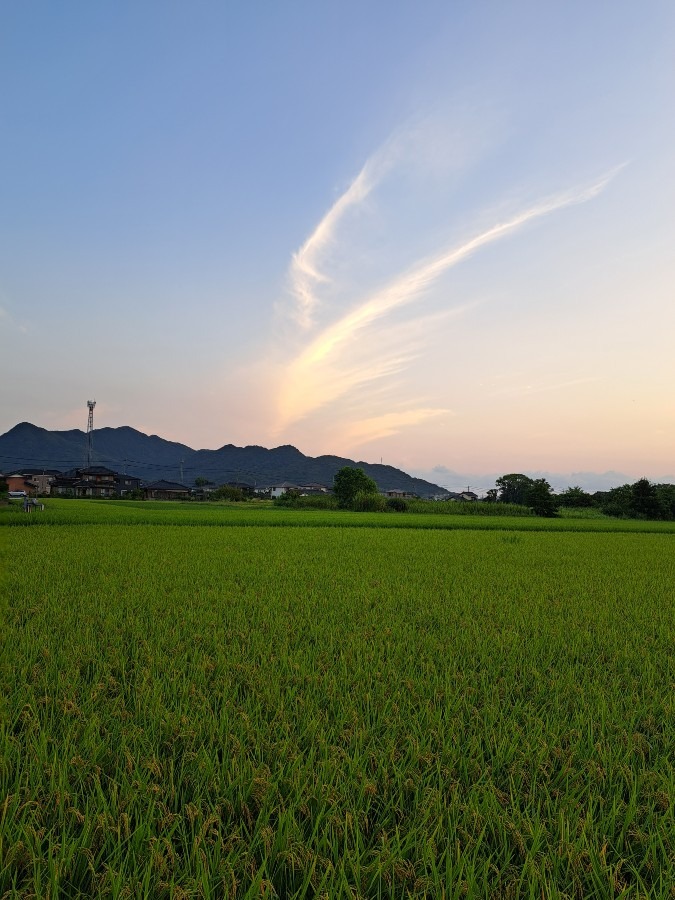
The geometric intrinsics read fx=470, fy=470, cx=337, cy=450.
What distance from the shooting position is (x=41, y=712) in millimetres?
2494

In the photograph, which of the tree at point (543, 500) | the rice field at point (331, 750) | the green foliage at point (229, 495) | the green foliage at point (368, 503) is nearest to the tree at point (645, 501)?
the tree at point (543, 500)

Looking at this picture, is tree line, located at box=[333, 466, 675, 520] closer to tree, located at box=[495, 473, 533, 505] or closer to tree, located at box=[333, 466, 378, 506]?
tree, located at box=[333, 466, 378, 506]

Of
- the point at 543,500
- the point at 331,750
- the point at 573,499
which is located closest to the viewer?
the point at 331,750

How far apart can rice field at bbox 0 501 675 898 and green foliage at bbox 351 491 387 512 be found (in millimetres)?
35028

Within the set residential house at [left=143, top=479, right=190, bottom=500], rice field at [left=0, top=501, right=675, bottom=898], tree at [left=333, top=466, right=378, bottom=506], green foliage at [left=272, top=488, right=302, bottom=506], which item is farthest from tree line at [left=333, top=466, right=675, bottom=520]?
rice field at [left=0, top=501, right=675, bottom=898]

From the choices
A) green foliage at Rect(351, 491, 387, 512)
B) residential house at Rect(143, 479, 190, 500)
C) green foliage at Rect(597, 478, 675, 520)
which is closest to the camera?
green foliage at Rect(597, 478, 675, 520)

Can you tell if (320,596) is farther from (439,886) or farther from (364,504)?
(364,504)

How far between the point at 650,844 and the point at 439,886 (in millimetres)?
798

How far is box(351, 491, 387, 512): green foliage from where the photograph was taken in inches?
1582

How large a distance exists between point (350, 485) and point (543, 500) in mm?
17795

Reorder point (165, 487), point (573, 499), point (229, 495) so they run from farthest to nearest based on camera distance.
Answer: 1. point (165, 487)
2. point (229, 495)
3. point (573, 499)

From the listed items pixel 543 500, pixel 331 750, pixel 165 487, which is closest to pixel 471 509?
pixel 543 500

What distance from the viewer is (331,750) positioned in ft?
6.79

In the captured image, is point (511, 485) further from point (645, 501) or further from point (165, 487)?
point (165, 487)
